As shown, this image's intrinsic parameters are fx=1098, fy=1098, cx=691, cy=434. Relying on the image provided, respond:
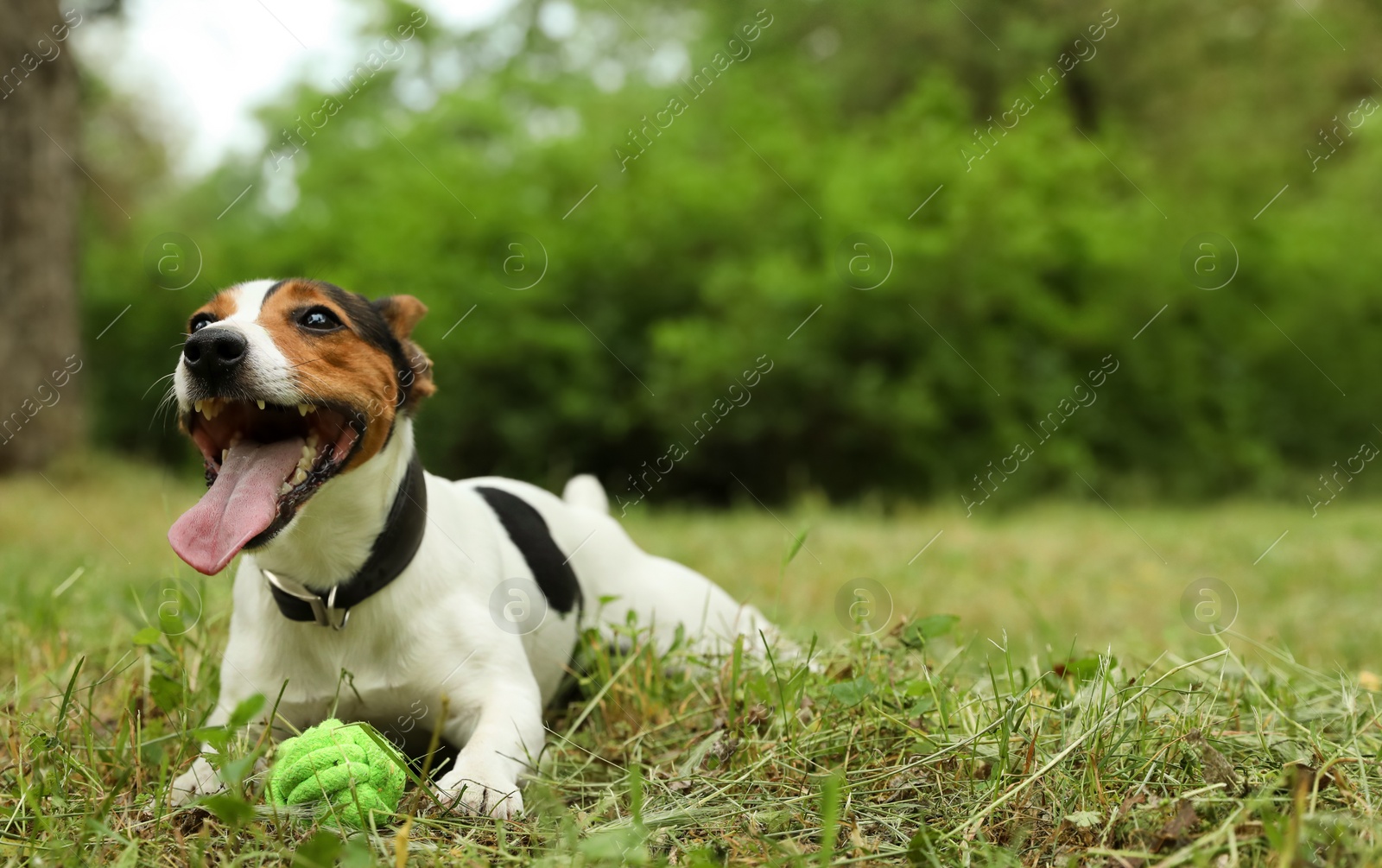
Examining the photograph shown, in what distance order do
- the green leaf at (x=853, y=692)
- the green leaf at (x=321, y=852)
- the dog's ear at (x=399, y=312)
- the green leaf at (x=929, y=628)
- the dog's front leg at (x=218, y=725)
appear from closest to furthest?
the green leaf at (x=321, y=852)
the dog's front leg at (x=218, y=725)
the green leaf at (x=853, y=692)
the green leaf at (x=929, y=628)
the dog's ear at (x=399, y=312)

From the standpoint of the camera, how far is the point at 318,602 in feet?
7.48

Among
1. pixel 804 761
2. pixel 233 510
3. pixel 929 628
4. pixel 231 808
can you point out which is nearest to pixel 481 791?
pixel 231 808

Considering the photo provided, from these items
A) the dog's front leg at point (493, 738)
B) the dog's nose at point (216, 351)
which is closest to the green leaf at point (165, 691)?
the dog's front leg at point (493, 738)

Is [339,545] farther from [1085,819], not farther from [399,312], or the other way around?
[1085,819]

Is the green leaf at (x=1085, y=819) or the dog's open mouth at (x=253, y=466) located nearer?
the green leaf at (x=1085, y=819)

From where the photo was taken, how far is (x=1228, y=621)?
193 inches

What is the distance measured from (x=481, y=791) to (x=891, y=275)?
287 inches

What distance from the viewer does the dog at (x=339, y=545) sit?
2.15 meters

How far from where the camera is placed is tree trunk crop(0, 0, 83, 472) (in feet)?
23.4

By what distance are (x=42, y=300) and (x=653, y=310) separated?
454 cm

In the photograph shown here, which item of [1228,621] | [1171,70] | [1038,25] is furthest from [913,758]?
[1171,70]

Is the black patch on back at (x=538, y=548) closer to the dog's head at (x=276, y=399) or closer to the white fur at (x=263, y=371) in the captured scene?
the dog's head at (x=276, y=399)

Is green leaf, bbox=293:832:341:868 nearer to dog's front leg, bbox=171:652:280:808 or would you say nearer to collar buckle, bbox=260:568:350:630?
dog's front leg, bbox=171:652:280:808

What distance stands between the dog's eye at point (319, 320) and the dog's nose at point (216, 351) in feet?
0.71
